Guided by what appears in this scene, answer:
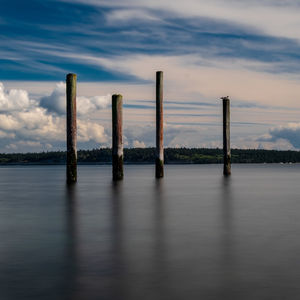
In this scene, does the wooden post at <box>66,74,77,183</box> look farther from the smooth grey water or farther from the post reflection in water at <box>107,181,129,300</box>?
the post reflection in water at <box>107,181,129,300</box>

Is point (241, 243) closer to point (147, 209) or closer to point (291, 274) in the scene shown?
point (291, 274)

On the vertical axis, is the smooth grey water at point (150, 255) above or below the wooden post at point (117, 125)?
below

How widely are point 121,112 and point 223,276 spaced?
26.1 metres

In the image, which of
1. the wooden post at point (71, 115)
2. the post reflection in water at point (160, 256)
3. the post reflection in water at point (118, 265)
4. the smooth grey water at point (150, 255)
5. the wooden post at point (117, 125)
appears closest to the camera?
the post reflection in water at point (118, 265)

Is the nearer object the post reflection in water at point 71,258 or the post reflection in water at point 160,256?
the post reflection in water at point 71,258

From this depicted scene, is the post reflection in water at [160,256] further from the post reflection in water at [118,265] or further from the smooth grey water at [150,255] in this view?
the post reflection in water at [118,265]

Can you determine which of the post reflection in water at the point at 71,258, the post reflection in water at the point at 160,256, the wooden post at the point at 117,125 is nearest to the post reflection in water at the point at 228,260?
the post reflection in water at the point at 160,256

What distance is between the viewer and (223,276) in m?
8.22

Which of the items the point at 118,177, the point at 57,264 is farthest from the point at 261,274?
the point at 118,177

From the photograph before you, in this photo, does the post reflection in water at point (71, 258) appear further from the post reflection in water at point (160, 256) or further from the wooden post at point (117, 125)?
the wooden post at point (117, 125)

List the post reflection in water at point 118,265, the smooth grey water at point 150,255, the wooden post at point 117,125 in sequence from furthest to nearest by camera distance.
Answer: the wooden post at point 117,125 < the smooth grey water at point 150,255 < the post reflection in water at point 118,265

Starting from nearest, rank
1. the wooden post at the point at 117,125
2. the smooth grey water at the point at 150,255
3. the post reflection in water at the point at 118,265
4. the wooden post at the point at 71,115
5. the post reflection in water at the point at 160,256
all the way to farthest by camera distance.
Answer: the post reflection in water at the point at 118,265 → the smooth grey water at the point at 150,255 → the post reflection in water at the point at 160,256 → the wooden post at the point at 71,115 → the wooden post at the point at 117,125

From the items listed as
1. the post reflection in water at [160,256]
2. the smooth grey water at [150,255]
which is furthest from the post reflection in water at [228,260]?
the post reflection in water at [160,256]

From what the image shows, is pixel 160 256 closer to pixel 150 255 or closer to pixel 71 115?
pixel 150 255
